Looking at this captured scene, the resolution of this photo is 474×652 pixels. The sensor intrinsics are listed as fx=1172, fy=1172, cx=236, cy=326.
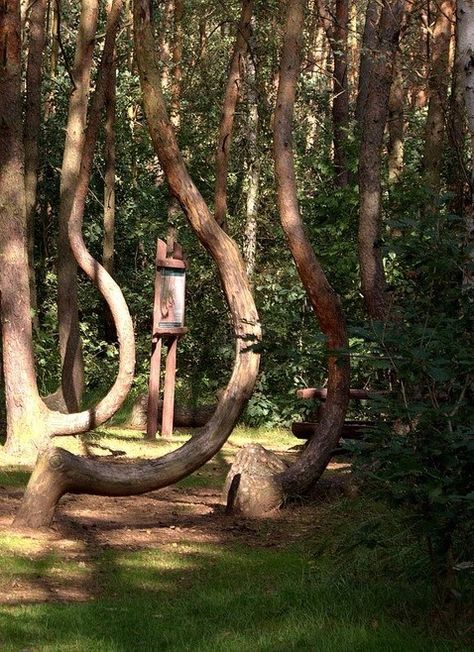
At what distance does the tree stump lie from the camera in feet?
35.7

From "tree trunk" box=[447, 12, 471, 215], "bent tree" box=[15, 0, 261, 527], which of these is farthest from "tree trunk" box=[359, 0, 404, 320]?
"bent tree" box=[15, 0, 261, 527]

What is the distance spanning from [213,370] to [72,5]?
46.0 ft

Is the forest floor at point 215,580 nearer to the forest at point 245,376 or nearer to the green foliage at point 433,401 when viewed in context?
the forest at point 245,376

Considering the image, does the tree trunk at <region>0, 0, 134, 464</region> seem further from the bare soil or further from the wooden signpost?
A: the wooden signpost

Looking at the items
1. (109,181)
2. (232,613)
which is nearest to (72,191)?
(109,181)

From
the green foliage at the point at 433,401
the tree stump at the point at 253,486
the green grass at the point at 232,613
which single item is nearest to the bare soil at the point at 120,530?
the tree stump at the point at 253,486

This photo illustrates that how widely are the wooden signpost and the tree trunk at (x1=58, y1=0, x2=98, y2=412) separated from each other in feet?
4.55

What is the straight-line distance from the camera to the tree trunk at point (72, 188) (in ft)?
58.1

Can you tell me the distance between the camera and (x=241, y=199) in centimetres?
2462

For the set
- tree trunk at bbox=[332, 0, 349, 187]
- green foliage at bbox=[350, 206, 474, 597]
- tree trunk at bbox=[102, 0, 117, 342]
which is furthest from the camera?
tree trunk at bbox=[102, 0, 117, 342]

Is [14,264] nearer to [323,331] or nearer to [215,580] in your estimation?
[323,331]

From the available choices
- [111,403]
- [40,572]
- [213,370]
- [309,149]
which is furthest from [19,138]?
[309,149]

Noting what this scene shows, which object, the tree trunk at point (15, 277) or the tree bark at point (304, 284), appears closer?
the tree bark at point (304, 284)

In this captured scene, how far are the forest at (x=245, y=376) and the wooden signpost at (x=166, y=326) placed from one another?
0.05 meters
